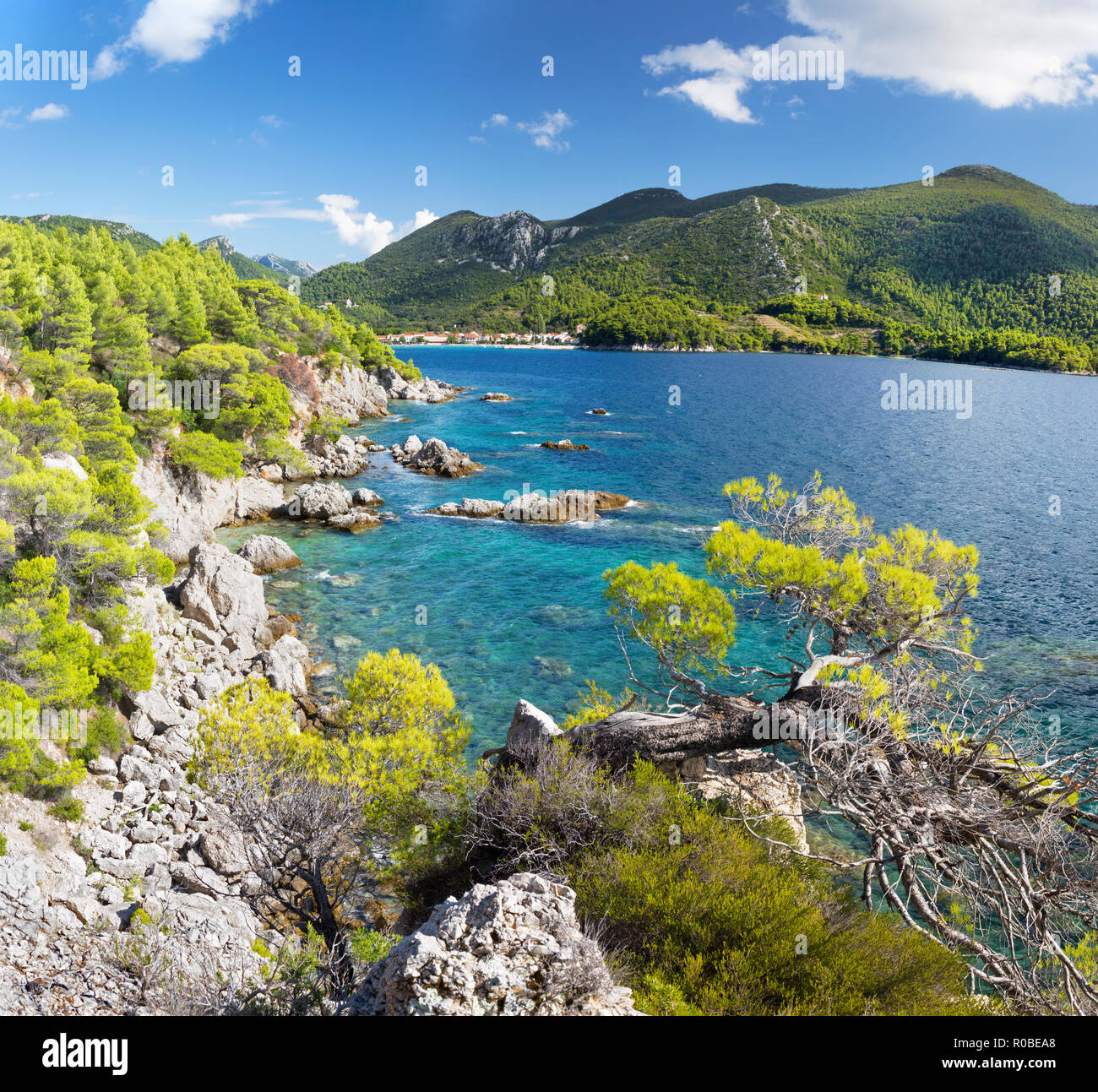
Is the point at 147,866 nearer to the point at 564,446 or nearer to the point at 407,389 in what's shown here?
the point at 564,446

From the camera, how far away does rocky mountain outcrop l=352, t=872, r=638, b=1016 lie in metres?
6.33

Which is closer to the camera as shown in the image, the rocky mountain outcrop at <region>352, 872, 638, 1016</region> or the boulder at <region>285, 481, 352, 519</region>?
the rocky mountain outcrop at <region>352, 872, 638, 1016</region>

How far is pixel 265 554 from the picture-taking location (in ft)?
116

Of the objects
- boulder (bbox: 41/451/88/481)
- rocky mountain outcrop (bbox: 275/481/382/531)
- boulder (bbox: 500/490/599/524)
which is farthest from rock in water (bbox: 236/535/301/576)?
boulder (bbox: 500/490/599/524)

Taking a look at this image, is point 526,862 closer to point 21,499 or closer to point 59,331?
point 21,499

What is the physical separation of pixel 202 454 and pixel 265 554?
24.6ft

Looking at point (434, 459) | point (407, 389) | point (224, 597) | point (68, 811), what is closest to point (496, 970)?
point (68, 811)

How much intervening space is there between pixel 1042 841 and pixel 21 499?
85.0 feet

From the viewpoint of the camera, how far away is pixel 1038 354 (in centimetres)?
15438

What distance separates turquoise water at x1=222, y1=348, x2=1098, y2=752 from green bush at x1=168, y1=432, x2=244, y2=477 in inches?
176

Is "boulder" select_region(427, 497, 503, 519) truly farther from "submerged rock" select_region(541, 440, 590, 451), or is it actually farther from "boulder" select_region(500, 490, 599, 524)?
"submerged rock" select_region(541, 440, 590, 451)
